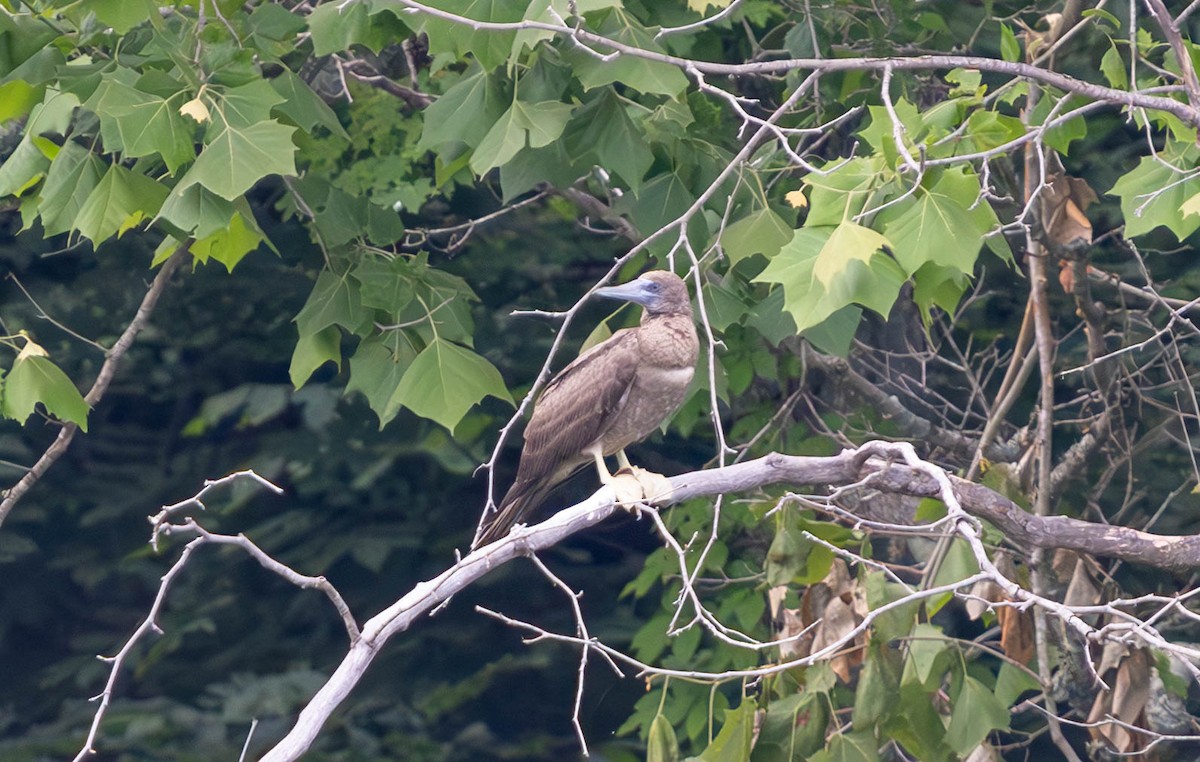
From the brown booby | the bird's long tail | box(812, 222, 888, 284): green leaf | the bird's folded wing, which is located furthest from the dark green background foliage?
the bird's long tail

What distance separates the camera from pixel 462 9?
351 centimetres

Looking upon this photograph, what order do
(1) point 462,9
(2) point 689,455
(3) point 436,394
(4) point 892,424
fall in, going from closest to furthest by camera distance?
(1) point 462,9 < (3) point 436,394 < (4) point 892,424 < (2) point 689,455

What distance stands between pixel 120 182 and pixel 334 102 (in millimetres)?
1605

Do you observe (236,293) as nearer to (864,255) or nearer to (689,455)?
(689,455)

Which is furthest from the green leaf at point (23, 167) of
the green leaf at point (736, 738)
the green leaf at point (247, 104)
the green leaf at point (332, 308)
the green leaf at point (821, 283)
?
the green leaf at point (736, 738)

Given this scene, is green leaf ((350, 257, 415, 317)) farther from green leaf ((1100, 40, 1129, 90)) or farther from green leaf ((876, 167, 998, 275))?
green leaf ((1100, 40, 1129, 90))

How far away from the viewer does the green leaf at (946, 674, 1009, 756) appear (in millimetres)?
3678

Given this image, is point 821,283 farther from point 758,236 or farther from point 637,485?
point 637,485

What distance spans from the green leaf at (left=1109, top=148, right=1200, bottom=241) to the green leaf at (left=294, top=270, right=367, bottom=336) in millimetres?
2198

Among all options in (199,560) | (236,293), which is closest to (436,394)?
(236,293)

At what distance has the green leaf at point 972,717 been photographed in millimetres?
3678

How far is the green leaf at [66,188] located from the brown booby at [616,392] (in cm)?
144

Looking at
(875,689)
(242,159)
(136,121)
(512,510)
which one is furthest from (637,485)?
(136,121)

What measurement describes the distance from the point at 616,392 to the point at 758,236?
661 millimetres
